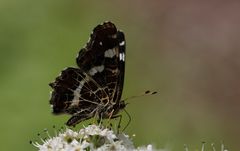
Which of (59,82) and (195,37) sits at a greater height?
(195,37)

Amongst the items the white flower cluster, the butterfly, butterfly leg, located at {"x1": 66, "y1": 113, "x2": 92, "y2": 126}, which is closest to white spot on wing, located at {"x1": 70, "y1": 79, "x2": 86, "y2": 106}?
the butterfly

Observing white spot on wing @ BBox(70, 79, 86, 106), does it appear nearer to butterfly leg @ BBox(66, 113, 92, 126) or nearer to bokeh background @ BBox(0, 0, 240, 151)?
butterfly leg @ BBox(66, 113, 92, 126)

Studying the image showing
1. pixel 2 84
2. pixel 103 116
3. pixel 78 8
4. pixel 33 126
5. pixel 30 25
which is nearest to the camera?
pixel 103 116

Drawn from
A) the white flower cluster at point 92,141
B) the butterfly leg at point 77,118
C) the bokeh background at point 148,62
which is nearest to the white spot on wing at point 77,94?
the butterfly leg at point 77,118

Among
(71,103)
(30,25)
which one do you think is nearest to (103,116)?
(71,103)

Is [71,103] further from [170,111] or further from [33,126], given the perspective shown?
[170,111]

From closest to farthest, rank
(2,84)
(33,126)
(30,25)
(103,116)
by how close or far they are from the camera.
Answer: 1. (103,116)
2. (33,126)
3. (2,84)
4. (30,25)

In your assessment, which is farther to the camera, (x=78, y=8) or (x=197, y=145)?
(x=78, y=8)

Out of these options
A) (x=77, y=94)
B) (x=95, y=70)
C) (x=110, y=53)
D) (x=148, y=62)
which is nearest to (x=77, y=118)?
(x=77, y=94)

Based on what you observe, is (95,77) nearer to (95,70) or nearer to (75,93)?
(95,70)
